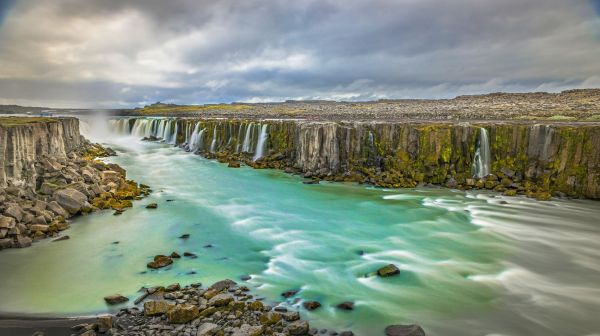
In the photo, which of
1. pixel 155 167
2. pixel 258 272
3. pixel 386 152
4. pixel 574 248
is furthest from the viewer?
pixel 155 167

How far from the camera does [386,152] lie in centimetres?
2916

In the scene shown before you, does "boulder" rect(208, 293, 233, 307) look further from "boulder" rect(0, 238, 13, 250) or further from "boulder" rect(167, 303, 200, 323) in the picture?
"boulder" rect(0, 238, 13, 250)

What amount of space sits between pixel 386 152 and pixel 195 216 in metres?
16.5

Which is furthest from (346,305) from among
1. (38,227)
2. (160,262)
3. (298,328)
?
(38,227)

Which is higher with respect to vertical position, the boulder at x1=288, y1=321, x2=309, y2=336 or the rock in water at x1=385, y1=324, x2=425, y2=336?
the boulder at x1=288, y1=321, x2=309, y2=336

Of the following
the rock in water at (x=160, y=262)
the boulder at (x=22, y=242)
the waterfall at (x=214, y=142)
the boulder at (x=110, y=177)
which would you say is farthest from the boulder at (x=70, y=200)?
the waterfall at (x=214, y=142)

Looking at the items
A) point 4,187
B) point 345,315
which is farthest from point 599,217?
point 4,187

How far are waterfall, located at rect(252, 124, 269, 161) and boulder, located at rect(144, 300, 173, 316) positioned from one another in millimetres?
28008

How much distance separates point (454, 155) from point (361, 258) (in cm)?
1672

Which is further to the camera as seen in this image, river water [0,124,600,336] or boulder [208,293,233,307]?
river water [0,124,600,336]

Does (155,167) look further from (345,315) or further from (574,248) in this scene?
(574,248)

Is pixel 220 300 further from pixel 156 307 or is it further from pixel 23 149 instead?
pixel 23 149

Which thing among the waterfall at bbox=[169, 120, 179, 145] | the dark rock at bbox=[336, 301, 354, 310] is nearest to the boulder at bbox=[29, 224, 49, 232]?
the dark rock at bbox=[336, 301, 354, 310]

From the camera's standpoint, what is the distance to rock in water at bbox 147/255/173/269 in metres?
12.2
